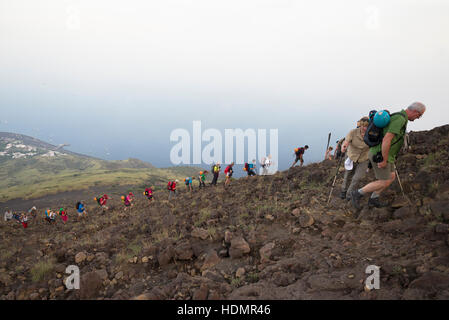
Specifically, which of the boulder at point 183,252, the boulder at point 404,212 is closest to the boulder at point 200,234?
the boulder at point 183,252

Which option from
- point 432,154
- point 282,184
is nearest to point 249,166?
point 282,184

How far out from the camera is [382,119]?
14.6 ft

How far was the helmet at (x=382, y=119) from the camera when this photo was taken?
444 centimetres

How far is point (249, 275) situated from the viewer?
4359 millimetres

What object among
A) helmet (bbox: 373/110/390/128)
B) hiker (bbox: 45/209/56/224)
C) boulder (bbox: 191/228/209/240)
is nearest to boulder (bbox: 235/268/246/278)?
boulder (bbox: 191/228/209/240)

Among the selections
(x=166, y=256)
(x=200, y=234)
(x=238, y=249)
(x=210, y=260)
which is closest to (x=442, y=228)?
(x=238, y=249)

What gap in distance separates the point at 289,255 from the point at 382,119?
10.7 ft

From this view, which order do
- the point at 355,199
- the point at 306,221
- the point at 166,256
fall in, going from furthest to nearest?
the point at 355,199 → the point at 306,221 → the point at 166,256

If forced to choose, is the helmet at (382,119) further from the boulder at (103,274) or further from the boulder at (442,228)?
the boulder at (103,274)

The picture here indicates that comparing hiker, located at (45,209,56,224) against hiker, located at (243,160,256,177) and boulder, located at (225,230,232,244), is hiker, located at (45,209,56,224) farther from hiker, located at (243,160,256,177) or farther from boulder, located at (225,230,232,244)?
boulder, located at (225,230,232,244)

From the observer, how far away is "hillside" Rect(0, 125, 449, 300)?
3.56m

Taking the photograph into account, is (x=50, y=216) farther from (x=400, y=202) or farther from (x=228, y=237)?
(x=400, y=202)
